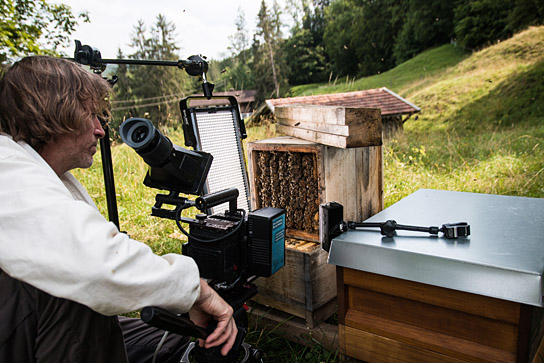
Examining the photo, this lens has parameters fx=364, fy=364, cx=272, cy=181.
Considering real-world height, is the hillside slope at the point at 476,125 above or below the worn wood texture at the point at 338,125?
below

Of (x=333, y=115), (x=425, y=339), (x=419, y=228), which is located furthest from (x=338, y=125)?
(x=425, y=339)

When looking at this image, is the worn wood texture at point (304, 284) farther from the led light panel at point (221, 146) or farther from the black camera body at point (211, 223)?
the led light panel at point (221, 146)

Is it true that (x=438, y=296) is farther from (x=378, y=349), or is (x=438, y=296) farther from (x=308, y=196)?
(x=308, y=196)

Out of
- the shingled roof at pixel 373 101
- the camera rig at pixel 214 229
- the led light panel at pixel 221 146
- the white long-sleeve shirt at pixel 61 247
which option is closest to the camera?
the white long-sleeve shirt at pixel 61 247

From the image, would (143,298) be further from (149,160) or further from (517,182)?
(517,182)

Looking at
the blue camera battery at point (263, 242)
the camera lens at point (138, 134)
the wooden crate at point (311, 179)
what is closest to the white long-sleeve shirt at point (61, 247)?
the camera lens at point (138, 134)

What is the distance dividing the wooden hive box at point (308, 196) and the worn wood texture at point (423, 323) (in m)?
0.36

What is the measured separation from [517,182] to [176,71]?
1247 inches

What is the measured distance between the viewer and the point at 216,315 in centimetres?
118

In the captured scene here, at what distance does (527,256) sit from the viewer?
1219 mm

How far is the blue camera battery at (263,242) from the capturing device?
1.37 meters

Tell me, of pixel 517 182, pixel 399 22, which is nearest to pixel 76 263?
pixel 517 182

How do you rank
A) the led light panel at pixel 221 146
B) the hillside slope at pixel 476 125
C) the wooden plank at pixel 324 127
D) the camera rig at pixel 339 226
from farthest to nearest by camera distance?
the hillside slope at pixel 476 125 → the led light panel at pixel 221 146 → the wooden plank at pixel 324 127 → the camera rig at pixel 339 226

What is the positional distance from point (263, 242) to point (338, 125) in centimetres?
71
